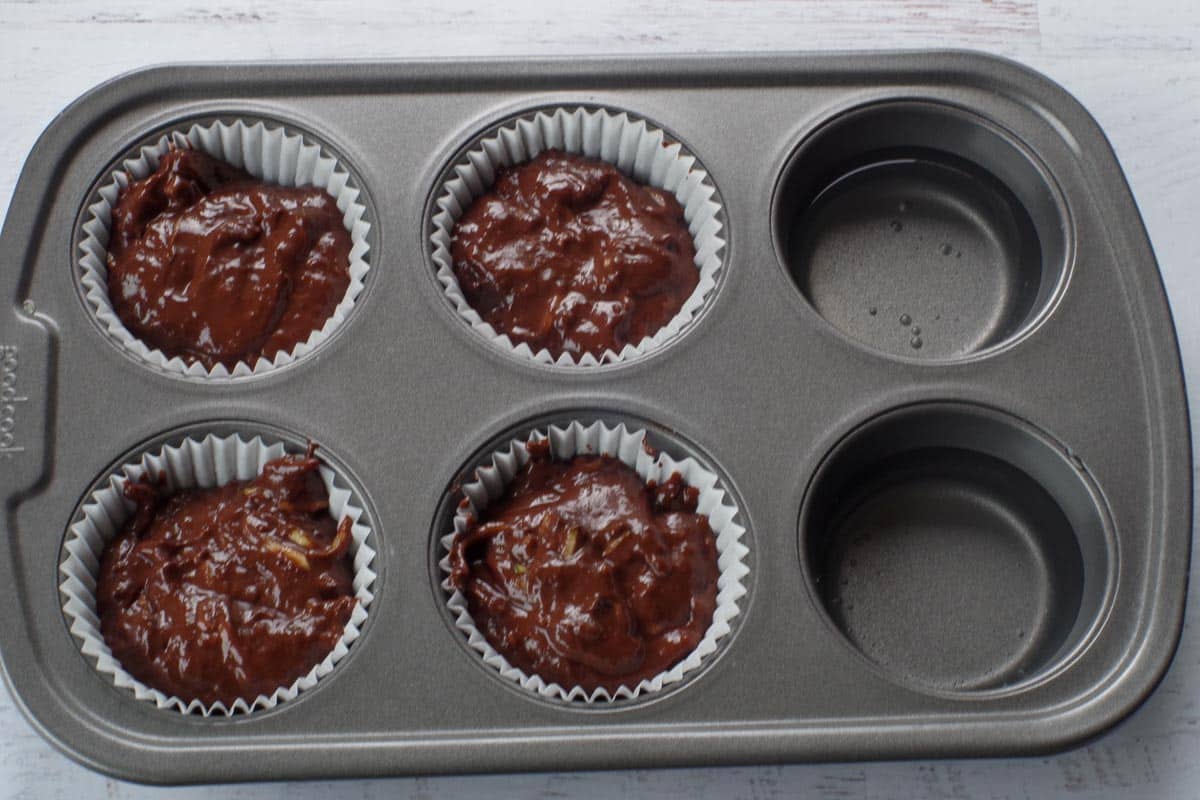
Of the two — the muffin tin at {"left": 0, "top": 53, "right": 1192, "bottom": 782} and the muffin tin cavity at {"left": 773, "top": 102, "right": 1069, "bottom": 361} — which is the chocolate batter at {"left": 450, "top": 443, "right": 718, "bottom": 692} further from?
the muffin tin cavity at {"left": 773, "top": 102, "right": 1069, "bottom": 361}

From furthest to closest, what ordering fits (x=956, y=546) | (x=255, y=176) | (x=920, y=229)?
(x=920, y=229) < (x=255, y=176) < (x=956, y=546)

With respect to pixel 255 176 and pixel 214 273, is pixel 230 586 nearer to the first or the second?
pixel 214 273

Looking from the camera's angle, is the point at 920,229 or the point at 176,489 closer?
the point at 176,489

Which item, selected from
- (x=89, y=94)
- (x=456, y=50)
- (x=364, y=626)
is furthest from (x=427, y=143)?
(x=364, y=626)

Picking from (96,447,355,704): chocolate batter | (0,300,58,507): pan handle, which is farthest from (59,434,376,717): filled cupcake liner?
(0,300,58,507): pan handle

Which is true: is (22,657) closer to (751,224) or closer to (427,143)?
(427,143)

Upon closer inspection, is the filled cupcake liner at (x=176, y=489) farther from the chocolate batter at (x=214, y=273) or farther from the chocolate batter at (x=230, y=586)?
the chocolate batter at (x=214, y=273)

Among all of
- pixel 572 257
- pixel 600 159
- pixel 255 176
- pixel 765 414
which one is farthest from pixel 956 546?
pixel 255 176
